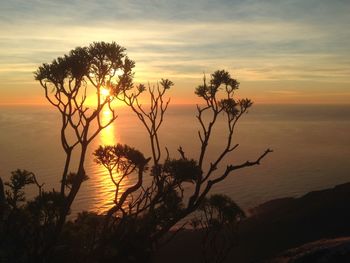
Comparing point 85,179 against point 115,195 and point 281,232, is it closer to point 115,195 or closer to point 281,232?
point 115,195

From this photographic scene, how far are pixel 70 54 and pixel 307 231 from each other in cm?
3661

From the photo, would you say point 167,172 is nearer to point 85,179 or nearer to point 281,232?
point 85,179

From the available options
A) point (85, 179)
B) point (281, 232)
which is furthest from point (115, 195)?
point (281, 232)

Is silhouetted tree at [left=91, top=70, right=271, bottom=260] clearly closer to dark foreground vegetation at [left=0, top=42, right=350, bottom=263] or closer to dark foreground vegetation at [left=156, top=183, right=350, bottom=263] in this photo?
dark foreground vegetation at [left=0, top=42, right=350, bottom=263]

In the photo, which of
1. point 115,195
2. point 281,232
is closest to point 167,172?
point 115,195

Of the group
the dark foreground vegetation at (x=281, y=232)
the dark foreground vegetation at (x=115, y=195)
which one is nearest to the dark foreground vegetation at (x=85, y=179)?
the dark foreground vegetation at (x=115, y=195)

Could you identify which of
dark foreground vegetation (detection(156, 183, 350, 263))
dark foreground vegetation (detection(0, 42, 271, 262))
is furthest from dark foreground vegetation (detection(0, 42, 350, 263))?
dark foreground vegetation (detection(156, 183, 350, 263))

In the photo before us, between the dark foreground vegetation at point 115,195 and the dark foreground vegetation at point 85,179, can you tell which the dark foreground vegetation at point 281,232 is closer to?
the dark foreground vegetation at point 115,195

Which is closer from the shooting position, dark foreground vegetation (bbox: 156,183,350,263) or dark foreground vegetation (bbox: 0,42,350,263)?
dark foreground vegetation (bbox: 0,42,350,263)

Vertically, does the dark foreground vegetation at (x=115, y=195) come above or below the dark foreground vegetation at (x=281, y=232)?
above

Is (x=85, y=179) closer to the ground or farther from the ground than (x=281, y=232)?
farther from the ground

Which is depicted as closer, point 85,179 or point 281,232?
point 85,179

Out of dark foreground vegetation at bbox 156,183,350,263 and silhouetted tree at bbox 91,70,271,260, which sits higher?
silhouetted tree at bbox 91,70,271,260

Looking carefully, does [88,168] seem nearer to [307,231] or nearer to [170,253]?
[170,253]
